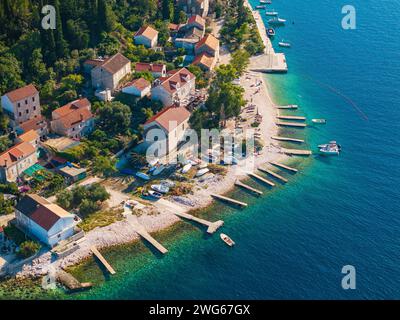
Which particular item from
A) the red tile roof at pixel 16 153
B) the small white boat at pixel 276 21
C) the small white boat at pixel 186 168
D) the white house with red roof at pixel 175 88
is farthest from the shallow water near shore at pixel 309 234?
the small white boat at pixel 276 21

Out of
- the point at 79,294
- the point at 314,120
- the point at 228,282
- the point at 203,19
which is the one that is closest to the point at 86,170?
the point at 79,294

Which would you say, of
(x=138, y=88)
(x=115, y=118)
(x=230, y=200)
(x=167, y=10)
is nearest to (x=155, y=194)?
(x=230, y=200)

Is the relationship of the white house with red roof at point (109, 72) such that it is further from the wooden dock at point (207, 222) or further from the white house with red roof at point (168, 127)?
the wooden dock at point (207, 222)

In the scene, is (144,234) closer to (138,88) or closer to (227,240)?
(227,240)

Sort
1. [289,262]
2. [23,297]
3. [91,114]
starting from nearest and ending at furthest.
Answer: [23,297] → [289,262] → [91,114]

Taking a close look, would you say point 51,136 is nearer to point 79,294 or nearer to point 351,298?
point 79,294

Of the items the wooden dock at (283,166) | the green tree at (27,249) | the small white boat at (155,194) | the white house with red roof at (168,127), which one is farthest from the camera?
the wooden dock at (283,166)

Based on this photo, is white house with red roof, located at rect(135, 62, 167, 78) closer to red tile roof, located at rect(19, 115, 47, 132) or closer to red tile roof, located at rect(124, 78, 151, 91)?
red tile roof, located at rect(124, 78, 151, 91)
